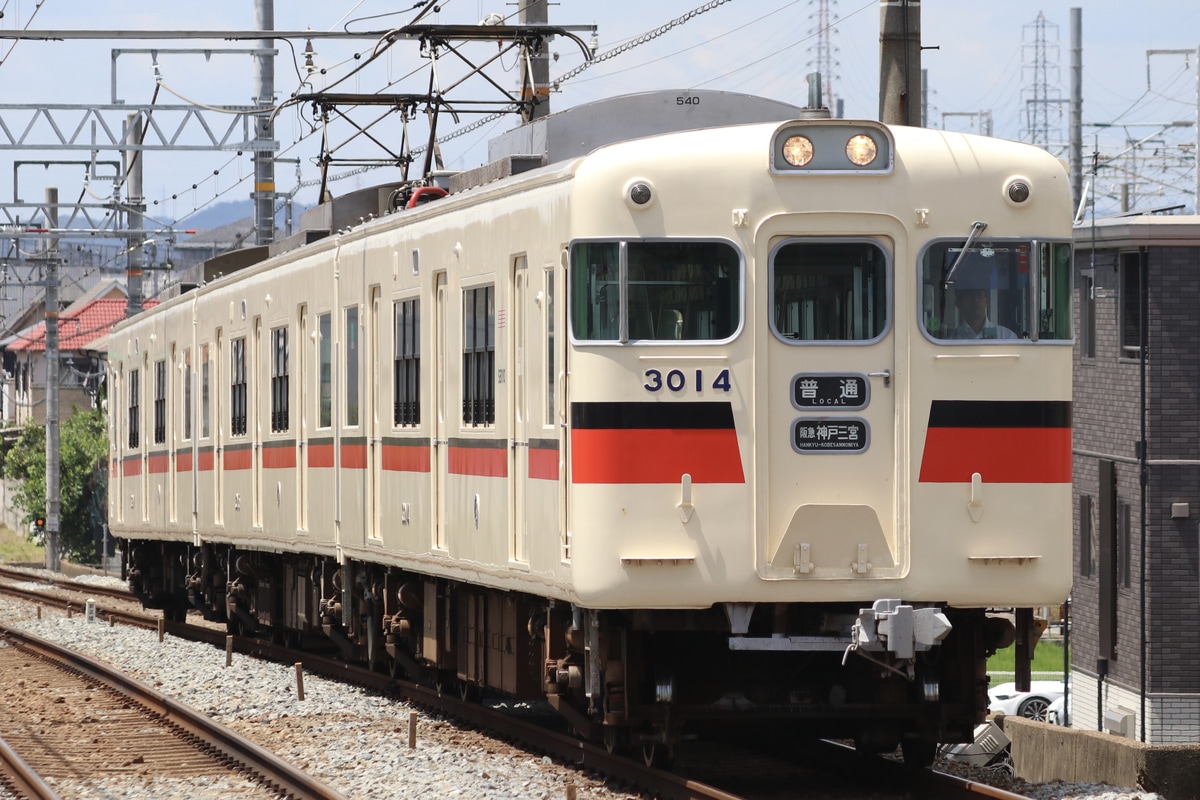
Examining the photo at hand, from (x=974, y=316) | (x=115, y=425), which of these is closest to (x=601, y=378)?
(x=974, y=316)

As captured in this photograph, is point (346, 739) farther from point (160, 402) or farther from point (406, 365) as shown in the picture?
point (160, 402)

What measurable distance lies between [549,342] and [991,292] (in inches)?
82.1

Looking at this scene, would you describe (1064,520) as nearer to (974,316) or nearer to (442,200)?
(974,316)

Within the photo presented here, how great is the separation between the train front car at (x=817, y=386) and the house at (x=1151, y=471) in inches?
285

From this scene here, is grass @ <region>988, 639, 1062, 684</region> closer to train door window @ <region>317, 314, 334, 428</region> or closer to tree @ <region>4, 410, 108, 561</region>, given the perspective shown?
train door window @ <region>317, 314, 334, 428</region>

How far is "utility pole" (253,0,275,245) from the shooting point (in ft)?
76.3

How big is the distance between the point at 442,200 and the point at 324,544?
3834 millimetres

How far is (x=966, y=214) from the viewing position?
9.38m

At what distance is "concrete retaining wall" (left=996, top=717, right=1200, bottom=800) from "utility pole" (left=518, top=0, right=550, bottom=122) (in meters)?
5.76

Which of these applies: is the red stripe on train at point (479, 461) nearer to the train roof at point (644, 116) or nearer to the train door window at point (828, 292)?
the train roof at point (644, 116)

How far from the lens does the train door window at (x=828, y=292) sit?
30.5ft

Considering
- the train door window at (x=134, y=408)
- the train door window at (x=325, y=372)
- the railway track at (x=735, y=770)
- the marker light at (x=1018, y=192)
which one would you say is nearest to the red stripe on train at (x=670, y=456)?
the railway track at (x=735, y=770)

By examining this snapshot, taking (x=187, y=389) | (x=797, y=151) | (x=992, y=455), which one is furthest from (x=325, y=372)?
(x=992, y=455)

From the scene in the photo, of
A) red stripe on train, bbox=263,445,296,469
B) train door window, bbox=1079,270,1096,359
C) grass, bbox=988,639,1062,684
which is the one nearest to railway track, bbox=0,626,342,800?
red stripe on train, bbox=263,445,296,469
